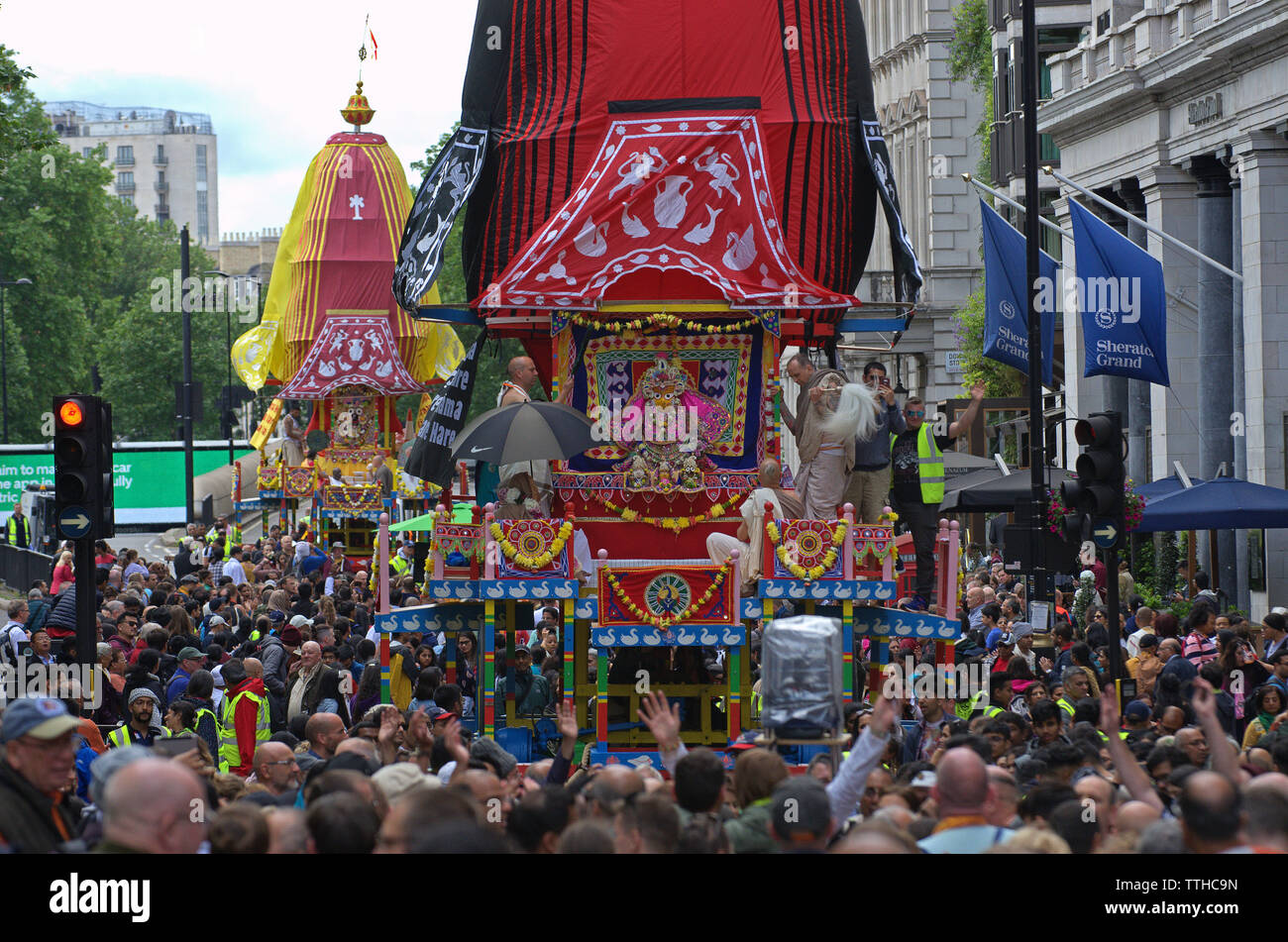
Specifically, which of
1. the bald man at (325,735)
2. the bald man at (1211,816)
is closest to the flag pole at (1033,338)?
the bald man at (325,735)

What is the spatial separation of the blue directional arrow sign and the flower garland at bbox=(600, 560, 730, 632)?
376cm

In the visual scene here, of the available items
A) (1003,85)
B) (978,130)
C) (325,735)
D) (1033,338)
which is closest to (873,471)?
(1033,338)

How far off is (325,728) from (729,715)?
374 cm

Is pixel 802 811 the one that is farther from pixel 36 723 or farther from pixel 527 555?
pixel 527 555

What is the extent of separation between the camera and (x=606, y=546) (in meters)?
16.0

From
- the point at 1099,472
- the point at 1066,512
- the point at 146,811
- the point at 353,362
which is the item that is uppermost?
the point at 353,362

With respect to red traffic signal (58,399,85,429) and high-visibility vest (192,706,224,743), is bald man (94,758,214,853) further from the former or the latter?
red traffic signal (58,399,85,429)

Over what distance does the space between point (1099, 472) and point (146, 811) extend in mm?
9954

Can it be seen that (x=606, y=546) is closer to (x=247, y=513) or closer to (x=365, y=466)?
(x=365, y=466)

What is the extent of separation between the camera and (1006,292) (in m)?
24.7

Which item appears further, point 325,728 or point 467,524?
point 467,524

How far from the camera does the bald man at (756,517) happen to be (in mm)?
15062

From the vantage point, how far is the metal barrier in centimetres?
3906
